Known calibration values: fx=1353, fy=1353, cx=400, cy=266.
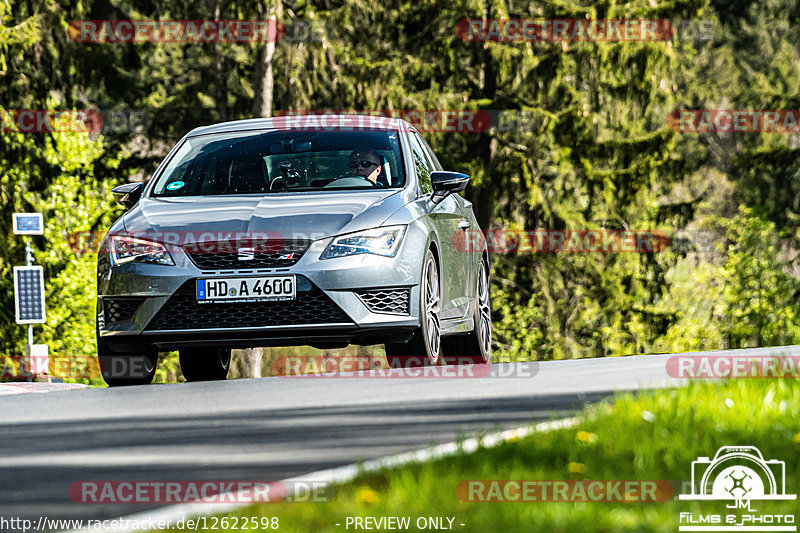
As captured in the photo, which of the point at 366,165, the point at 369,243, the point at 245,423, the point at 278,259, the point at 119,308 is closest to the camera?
the point at 245,423

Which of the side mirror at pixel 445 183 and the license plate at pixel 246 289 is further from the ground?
the side mirror at pixel 445 183

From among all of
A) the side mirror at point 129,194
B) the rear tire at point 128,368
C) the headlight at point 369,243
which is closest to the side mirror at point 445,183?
the headlight at point 369,243

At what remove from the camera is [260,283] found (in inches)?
341

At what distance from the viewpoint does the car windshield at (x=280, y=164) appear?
32.2ft

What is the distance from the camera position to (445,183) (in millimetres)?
9953

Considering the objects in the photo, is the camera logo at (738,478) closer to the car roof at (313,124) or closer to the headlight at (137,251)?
the headlight at (137,251)

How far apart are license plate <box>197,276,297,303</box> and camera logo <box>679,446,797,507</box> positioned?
12.4 feet

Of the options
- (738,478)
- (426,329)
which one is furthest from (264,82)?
(738,478)

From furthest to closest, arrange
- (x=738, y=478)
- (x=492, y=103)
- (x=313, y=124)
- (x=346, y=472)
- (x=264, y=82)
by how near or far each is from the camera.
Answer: (x=492, y=103) → (x=264, y=82) → (x=313, y=124) → (x=346, y=472) → (x=738, y=478)

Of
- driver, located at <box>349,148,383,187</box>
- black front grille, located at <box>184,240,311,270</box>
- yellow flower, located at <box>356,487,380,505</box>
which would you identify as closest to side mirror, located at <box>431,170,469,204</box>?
driver, located at <box>349,148,383,187</box>

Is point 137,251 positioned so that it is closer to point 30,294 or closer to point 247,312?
point 247,312

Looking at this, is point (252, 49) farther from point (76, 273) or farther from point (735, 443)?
point (735, 443)

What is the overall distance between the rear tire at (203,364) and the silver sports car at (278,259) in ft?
5.23

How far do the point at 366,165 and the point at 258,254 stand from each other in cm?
Result: 156
